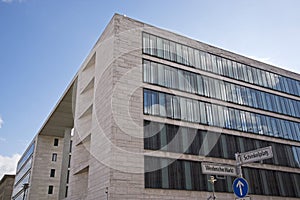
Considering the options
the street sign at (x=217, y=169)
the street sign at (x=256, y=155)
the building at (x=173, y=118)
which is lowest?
the street sign at (x=217, y=169)

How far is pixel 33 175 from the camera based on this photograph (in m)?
47.4

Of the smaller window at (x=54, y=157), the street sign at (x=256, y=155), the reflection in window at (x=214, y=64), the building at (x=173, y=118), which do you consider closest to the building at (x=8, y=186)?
the smaller window at (x=54, y=157)

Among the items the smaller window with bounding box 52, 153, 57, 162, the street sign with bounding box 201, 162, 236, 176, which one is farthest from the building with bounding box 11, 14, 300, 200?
the smaller window with bounding box 52, 153, 57, 162

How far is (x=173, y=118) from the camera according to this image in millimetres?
25766

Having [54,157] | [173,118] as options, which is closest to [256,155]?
[173,118]

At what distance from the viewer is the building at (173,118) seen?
23.1 meters

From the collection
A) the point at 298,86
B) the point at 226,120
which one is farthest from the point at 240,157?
the point at 298,86

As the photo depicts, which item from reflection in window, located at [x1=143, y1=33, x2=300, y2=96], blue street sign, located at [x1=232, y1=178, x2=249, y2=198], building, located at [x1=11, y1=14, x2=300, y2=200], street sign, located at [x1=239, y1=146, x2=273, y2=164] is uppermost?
reflection in window, located at [x1=143, y1=33, x2=300, y2=96]

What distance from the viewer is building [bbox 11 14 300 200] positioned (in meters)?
23.1

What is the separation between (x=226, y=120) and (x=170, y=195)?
32.5 ft

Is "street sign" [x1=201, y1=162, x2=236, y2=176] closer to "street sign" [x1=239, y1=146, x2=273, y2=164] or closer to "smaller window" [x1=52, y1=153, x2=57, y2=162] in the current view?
"street sign" [x1=239, y1=146, x2=273, y2=164]

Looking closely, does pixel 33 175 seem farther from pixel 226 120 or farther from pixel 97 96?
pixel 226 120

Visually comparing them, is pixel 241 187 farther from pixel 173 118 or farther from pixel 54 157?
pixel 54 157

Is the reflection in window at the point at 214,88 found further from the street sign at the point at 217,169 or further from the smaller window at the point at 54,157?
the smaller window at the point at 54,157
